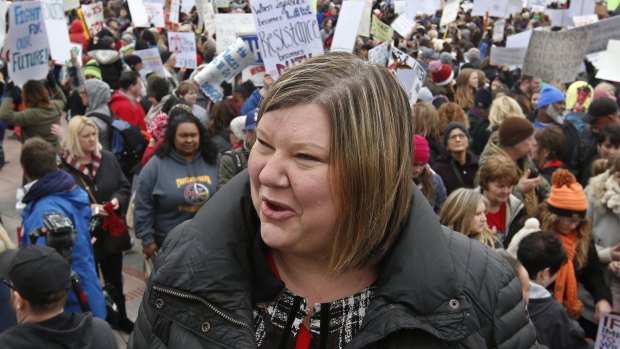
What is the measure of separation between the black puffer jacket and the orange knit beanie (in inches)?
116

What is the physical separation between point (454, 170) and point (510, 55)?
14.1ft

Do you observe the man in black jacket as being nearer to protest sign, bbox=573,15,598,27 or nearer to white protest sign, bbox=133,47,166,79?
white protest sign, bbox=133,47,166,79

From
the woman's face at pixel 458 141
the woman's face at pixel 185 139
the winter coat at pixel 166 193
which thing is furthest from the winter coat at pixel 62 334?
the woman's face at pixel 458 141

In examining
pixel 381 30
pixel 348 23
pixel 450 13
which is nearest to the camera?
pixel 348 23

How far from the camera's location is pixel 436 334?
1247mm

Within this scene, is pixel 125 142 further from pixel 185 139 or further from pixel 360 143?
pixel 360 143

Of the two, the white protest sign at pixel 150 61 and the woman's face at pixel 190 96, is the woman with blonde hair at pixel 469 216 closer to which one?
the woman's face at pixel 190 96

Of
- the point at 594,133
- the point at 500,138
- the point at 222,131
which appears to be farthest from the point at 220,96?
the point at 594,133

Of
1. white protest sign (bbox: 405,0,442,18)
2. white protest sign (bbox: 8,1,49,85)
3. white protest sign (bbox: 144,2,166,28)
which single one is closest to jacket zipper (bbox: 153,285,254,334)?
white protest sign (bbox: 8,1,49,85)

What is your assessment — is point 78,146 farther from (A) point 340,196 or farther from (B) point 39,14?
(A) point 340,196

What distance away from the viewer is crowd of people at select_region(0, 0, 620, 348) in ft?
4.14

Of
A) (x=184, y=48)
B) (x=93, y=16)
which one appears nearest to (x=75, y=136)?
(x=184, y=48)

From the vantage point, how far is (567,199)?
4.23 meters

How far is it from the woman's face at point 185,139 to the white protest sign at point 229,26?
4359 millimetres
